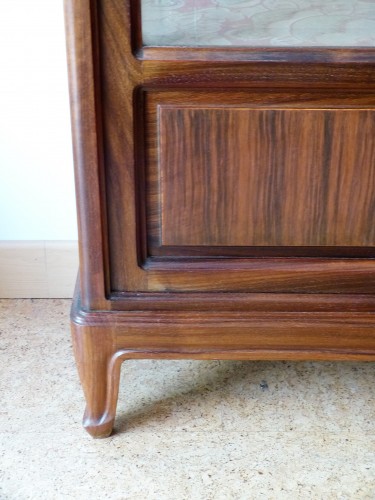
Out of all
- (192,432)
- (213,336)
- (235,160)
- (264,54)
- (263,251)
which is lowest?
(192,432)

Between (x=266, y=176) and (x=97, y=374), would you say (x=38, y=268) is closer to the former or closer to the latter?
(x=97, y=374)

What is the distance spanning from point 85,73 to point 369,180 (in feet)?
1.03

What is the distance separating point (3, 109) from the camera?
107 cm

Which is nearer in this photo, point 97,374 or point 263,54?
point 263,54

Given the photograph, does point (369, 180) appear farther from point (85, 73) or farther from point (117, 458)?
point (117, 458)

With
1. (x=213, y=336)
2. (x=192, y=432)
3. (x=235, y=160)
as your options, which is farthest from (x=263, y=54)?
(x=192, y=432)

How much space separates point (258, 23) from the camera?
70 centimetres

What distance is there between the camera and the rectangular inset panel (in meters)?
0.70

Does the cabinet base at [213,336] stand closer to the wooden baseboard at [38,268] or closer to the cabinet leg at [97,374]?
the cabinet leg at [97,374]

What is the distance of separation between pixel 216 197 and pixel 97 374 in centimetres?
26

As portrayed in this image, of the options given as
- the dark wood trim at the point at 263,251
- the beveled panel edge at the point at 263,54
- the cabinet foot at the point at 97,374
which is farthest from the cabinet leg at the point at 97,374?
the beveled panel edge at the point at 263,54

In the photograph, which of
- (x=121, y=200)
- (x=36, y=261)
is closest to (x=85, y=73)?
(x=121, y=200)

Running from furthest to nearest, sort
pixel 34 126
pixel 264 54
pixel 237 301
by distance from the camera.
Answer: pixel 34 126 < pixel 237 301 < pixel 264 54

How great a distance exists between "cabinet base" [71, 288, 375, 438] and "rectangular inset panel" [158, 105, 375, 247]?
9 centimetres
